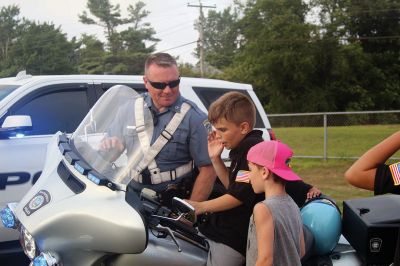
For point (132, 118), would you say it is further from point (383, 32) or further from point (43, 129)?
point (383, 32)

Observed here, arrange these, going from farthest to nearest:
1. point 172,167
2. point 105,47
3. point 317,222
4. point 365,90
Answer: point 105,47 < point 365,90 < point 172,167 < point 317,222

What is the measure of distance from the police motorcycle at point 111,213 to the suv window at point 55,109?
297cm

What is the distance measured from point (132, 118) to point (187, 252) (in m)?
0.70

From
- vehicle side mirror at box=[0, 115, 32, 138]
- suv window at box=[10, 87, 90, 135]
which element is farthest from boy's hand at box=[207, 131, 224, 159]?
suv window at box=[10, 87, 90, 135]

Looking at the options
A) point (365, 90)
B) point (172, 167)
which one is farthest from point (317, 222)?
point (365, 90)

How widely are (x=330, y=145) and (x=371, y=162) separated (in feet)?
45.4

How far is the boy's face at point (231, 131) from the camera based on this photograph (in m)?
2.55

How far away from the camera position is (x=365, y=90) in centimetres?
4738

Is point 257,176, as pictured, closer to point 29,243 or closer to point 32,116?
point 29,243

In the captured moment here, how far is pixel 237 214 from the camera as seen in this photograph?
2559 mm

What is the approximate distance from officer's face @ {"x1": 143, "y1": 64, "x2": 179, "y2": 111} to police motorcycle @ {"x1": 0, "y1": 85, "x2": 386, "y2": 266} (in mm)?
239

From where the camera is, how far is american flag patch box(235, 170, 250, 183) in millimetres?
2477

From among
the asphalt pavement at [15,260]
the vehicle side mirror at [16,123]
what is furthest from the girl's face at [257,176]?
the asphalt pavement at [15,260]

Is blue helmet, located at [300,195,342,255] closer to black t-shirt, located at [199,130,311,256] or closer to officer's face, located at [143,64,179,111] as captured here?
black t-shirt, located at [199,130,311,256]
